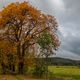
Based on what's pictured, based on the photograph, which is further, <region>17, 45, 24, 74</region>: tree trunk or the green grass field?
<region>17, 45, 24, 74</region>: tree trunk

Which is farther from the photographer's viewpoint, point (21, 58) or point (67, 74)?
point (21, 58)

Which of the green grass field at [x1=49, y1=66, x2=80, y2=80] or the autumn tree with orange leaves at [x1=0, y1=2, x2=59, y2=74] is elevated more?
the autumn tree with orange leaves at [x1=0, y1=2, x2=59, y2=74]

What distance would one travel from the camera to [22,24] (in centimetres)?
6738

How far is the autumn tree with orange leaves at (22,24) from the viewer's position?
66.7 metres

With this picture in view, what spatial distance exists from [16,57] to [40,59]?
26.1 ft

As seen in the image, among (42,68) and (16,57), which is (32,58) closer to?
(16,57)

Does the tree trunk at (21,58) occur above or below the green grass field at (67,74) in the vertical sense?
above

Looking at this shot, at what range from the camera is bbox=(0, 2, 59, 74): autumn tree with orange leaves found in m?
66.7

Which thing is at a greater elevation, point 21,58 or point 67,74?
point 21,58

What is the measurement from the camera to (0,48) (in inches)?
2707

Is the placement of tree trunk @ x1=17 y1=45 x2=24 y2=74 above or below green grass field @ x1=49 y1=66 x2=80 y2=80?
above

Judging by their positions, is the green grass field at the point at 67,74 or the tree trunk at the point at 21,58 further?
the tree trunk at the point at 21,58

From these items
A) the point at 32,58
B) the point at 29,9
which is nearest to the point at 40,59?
the point at 32,58

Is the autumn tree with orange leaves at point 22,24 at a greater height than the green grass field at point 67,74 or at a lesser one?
greater
